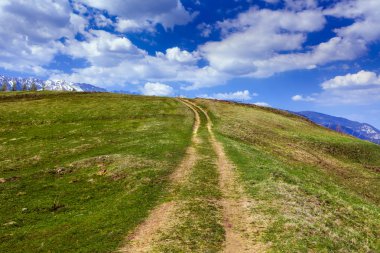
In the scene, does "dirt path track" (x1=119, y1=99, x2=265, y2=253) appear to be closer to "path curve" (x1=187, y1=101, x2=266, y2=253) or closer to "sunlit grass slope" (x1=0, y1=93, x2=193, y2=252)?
"path curve" (x1=187, y1=101, x2=266, y2=253)

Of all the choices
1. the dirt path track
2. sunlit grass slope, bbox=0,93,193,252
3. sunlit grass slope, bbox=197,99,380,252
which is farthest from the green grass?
sunlit grass slope, bbox=197,99,380,252

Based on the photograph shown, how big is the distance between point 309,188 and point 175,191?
542 inches

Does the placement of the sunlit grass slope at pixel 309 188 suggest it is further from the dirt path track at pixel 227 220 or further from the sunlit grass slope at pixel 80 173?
the sunlit grass slope at pixel 80 173

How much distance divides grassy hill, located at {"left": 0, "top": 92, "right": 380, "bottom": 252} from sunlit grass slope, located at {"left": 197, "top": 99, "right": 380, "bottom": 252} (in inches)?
5.7

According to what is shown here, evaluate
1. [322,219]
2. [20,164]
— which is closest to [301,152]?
[322,219]

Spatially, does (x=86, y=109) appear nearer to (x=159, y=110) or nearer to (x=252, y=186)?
(x=159, y=110)

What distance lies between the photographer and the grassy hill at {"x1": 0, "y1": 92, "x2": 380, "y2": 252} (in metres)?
21.2

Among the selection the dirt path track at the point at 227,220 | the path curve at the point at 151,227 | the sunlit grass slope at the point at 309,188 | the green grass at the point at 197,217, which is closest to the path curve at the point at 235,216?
the dirt path track at the point at 227,220

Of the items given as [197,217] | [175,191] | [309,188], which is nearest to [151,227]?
[197,217]

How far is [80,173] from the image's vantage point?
37.4 meters

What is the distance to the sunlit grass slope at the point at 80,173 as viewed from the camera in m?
22.2

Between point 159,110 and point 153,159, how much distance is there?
50.4 m

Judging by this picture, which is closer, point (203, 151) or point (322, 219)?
point (322, 219)

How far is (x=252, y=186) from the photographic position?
3253cm
